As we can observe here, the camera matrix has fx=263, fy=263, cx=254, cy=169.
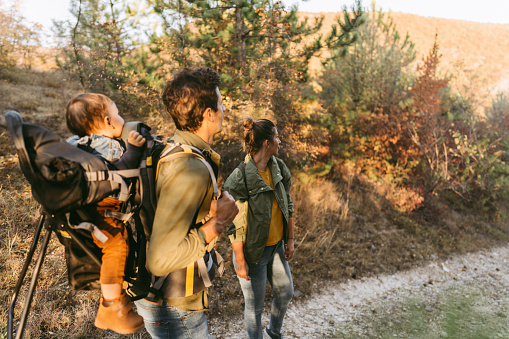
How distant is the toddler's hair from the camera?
62.6 inches

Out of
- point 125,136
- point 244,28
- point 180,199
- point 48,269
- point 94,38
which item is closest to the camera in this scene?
point 180,199

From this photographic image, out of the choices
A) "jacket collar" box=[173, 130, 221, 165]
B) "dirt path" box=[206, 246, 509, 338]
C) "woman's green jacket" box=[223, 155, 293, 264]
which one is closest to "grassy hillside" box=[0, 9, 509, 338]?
"dirt path" box=[206, 246, 509, 338]

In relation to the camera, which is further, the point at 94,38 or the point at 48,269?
the point at 94,38

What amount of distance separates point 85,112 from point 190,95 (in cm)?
82

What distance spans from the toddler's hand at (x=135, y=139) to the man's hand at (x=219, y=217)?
0.49m

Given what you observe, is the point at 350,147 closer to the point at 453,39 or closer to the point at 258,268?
the point at 258,268

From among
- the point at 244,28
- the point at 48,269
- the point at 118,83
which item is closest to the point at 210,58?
the point at 244,28

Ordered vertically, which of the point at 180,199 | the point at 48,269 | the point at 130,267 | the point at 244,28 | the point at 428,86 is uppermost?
the point at 244,28

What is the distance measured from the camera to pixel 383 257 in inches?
221

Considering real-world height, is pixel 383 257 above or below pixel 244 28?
below

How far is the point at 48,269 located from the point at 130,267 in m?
3.26

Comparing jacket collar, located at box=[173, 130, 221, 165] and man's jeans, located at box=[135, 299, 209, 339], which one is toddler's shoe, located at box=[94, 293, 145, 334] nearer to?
man's jeans, located at box=[135, 299, 209, 339]

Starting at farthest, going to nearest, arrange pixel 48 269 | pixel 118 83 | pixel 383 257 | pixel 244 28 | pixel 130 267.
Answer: pixel 118 83
pixel 244 28
pixel 383 257
pixel 48 269
pixel 130 267

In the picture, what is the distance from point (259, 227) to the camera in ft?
7.55
